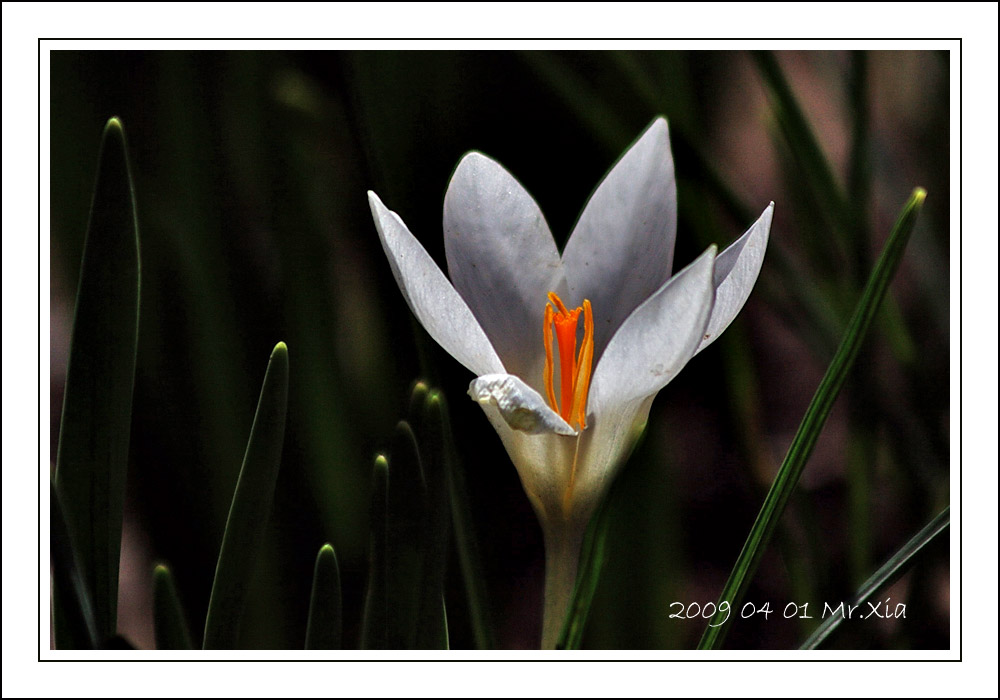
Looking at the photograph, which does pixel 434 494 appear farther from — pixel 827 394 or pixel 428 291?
pixel 827 394

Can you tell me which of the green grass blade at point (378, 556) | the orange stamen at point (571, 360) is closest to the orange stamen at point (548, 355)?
the orange stamen at point (571, 360)

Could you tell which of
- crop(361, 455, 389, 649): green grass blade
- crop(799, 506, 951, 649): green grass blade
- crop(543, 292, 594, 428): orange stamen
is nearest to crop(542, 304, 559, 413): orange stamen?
crop(543, 292, 594, 428): orange stamen

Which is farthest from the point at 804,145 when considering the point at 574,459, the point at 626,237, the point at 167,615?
the point at 167,615

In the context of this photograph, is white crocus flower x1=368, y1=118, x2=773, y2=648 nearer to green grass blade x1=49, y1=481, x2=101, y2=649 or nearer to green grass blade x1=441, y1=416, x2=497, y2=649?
green grass blade x1=441, y1=416, x2=497, y2=649

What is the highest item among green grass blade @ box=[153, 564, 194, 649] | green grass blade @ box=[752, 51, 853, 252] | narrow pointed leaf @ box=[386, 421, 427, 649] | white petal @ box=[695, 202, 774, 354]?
green grass blade @ box=[752, 51, 853, 252]

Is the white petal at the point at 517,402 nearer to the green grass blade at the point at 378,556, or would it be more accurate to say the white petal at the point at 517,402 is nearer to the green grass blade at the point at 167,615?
the green grass blade at the point at 378,556

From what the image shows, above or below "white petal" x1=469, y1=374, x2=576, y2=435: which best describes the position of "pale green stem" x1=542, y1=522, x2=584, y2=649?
below
